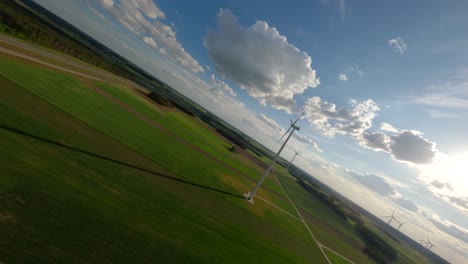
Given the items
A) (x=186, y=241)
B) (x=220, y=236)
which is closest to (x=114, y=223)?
(x=186, y=241)

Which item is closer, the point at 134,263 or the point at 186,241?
the point at 134,263

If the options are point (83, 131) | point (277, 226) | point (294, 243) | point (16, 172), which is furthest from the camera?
point (277, 226)

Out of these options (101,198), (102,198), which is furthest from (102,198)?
(101,198)

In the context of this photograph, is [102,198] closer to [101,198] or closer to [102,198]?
[102,198]

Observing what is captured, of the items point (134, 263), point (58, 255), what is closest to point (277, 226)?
point (134, 263)

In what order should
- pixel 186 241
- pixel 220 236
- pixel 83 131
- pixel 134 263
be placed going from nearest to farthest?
pixel 134 263
pixel 186 241
pixel 220 236
pixel 83 131

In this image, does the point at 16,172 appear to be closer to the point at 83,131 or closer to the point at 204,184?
the point at 83,131

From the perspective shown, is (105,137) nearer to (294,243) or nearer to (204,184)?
(204,184)
